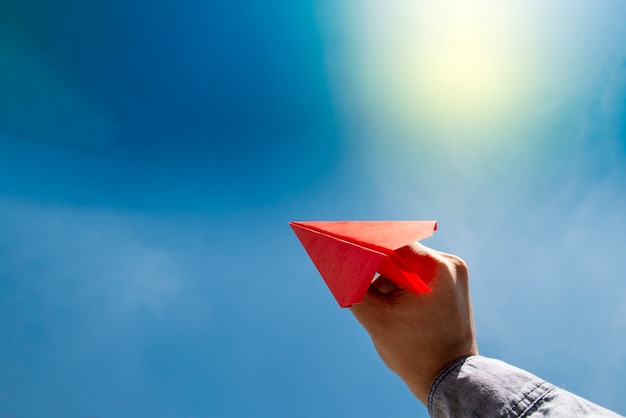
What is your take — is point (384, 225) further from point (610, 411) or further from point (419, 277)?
point (610, 411)

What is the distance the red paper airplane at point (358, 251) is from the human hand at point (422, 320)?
11 centimetres

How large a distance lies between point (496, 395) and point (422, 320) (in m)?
0.59

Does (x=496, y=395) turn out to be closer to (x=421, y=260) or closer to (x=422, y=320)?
(x=422, y=320)

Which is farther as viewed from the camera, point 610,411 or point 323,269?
point 323,269

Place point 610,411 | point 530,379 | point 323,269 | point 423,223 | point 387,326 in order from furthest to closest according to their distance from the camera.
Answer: point 423,223, point 323,269, point 387,326, point 530,379, point 610,411

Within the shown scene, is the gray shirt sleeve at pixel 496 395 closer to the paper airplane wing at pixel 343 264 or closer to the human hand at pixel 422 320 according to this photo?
the human hand at pixel 422 320

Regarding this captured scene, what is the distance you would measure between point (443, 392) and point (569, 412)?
575mm

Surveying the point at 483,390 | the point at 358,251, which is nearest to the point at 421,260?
the point at 358,251

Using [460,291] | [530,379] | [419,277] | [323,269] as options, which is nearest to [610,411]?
[530,379]

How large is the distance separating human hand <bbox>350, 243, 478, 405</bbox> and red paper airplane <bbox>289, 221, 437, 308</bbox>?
0.36ft

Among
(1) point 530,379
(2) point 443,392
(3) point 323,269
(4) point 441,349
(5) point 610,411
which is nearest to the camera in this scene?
(5) point 610,411

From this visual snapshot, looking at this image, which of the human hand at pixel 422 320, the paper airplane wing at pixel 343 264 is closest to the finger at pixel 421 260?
the human hand at pixel 422 320

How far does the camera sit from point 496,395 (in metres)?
1.63

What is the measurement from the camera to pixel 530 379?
1657 mm
